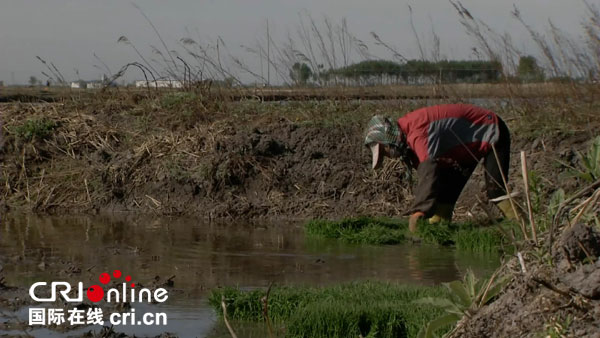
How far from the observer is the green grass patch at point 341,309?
23.0 ft

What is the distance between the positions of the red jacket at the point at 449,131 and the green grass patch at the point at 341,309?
258 centimetres

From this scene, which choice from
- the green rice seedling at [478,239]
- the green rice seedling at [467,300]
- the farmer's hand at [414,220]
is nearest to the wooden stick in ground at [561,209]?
the green rice seedling at [467,300]

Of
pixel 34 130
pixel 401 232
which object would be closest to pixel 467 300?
pixel 401 232

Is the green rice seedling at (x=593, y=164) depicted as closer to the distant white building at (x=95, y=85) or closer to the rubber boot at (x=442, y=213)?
the rubber boot at (x=442, y=213)

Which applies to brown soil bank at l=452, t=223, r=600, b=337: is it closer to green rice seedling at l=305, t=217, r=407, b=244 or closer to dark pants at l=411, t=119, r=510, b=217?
dark pants at l=411, t=119, r=510, b=217

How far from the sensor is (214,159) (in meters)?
14.6

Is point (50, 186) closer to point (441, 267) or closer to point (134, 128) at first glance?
point (134, 128)

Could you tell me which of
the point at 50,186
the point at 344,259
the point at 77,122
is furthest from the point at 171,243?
the point at 77,122

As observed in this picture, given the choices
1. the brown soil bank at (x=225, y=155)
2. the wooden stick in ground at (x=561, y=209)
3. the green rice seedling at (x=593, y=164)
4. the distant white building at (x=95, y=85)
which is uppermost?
the distant white building at (x=95, y=85)

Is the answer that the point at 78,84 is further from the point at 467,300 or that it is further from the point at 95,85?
the point at 467,300

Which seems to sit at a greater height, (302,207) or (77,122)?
(77,122)

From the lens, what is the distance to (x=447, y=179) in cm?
1117

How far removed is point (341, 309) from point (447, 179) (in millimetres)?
4301

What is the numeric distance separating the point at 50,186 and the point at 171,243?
14.1ft
